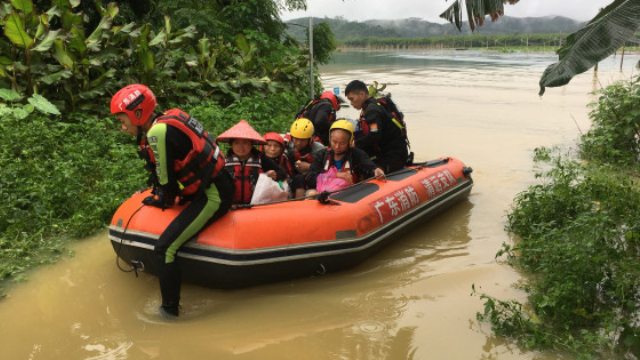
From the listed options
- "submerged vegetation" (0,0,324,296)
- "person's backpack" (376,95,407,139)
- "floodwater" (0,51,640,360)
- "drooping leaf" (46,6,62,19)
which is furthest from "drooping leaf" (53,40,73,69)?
"person's backpack" (376,95,407,139)

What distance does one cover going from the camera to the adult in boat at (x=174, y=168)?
3.51 m

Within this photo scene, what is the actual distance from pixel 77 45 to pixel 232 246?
190 inches

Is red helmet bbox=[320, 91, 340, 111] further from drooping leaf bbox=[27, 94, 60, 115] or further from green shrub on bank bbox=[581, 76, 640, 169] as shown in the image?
green shrub on bank bbox=[581, 76, 640, 169]

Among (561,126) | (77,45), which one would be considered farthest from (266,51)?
(561,126)

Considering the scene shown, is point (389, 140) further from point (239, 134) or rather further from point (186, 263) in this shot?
point (186, 263)

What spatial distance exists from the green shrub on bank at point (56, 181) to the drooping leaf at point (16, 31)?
3.07ft

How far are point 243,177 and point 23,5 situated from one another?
4510 mm

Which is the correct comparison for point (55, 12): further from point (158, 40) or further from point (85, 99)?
point (158, 40)

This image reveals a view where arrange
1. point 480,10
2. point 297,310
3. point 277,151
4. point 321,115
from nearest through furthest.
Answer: point 297,310 → point 480,10 → point 277,151 → point 321,115

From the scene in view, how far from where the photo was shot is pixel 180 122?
3.52 metres

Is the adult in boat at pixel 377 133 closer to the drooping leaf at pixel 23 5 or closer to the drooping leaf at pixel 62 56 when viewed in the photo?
the drooping leaf at pixel 62 56

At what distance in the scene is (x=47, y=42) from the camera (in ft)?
22.5

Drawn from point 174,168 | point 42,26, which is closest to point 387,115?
point 174,168

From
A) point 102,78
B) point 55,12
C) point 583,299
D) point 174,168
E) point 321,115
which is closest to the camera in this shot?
point 583,299
